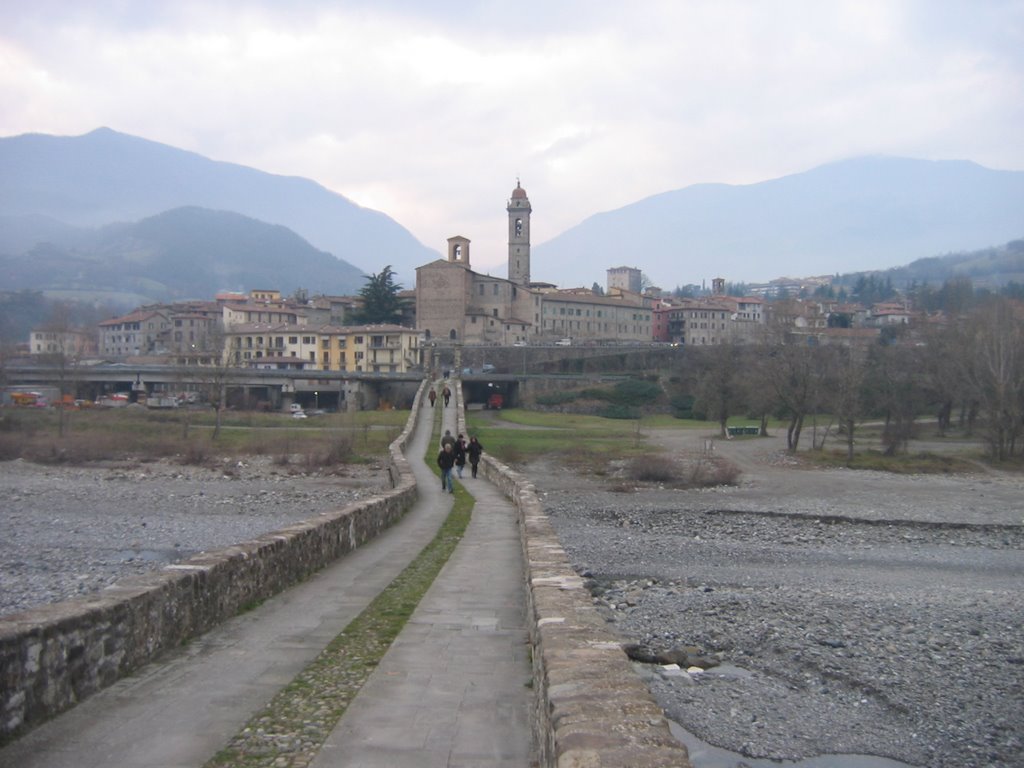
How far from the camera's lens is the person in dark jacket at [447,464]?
23094 mm

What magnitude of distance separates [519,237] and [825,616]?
115 meters

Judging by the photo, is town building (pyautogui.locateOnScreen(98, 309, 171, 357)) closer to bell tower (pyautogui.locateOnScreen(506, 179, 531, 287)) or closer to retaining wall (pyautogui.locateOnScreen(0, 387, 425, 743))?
bell tower (pyautogui.locateOnScreen(506, 179, 531, 287))

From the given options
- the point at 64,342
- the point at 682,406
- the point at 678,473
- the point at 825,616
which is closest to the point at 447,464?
the point at 825,616

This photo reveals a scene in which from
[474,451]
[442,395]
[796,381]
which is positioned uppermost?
[796,381]

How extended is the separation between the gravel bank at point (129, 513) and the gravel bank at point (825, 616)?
28.9ft

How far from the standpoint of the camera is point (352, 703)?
20.4ft

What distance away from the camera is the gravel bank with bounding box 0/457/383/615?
2069cm

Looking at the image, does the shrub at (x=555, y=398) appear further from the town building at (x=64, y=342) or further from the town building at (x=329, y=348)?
the town building at (x=64, y=342)

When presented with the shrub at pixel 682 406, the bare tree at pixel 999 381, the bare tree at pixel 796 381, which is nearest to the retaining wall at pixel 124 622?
the bare tree at pixel 796 381

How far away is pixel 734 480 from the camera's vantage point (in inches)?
1603

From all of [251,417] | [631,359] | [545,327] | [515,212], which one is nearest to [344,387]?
[251,417]

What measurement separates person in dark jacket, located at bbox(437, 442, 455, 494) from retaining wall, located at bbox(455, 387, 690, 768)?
15.4m

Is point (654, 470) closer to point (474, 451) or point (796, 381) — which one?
point (796, 381)

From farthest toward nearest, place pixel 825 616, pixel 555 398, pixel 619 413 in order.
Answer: pixel 555 398 < pixel 619 413 < pixel 825 616
